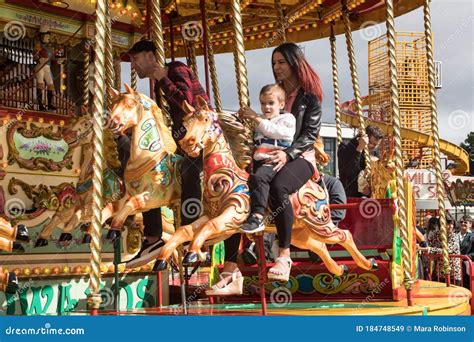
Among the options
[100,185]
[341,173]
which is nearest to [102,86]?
[100,185]

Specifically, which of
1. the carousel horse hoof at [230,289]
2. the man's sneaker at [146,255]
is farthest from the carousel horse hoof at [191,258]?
the man's sneaker at [146,255]

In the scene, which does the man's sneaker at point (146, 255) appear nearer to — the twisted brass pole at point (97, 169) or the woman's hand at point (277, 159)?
the twisted brass pole at point (97, 169)

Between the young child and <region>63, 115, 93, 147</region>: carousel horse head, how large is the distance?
5.45 feet

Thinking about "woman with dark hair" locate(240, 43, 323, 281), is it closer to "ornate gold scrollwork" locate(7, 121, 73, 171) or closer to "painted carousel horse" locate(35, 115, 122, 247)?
"painted carousel horse" locate(35, 115, 122, 247)

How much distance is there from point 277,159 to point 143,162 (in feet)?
3.59

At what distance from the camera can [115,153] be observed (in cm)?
679

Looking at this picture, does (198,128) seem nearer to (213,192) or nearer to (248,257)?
(213,192)

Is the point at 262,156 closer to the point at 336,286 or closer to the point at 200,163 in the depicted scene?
the point at 200,163

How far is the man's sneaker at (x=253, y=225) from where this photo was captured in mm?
5660

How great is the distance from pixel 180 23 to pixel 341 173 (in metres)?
3.64

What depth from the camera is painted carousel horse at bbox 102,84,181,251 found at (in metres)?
6.00

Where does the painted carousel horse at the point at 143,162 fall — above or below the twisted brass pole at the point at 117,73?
below

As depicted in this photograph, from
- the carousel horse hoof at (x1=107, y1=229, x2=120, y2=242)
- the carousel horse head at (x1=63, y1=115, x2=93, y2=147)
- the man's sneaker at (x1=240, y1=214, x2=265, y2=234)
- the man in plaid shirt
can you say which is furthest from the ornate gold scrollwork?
the man's sneaker at (x1=240, y1=214, x2=265, y2=234)

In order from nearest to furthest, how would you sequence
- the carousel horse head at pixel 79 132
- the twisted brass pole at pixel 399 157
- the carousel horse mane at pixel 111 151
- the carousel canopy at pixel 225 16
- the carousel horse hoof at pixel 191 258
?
the carousel horse hoof at pixel 191 258 < the twisted brass pole at pixel 399 157 < the carousel horse mane at pixel 111 151 < the carousel horse head at pixel 79 132 < the carousel canopy at pixel 225 16
